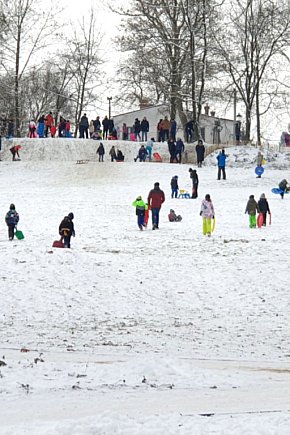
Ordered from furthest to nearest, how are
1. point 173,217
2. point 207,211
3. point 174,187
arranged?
point 174,187 < point 173,217 < point 207,211

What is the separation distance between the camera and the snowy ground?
8.34m

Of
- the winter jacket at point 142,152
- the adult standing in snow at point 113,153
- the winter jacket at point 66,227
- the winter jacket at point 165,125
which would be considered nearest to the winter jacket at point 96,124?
the winter jacket at point 165,125

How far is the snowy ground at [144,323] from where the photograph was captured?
8.34m

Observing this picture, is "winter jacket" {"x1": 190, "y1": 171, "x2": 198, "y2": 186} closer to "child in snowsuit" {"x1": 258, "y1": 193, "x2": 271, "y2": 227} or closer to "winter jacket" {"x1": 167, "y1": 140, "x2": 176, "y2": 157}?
"child in snowsuit" {"x1": 258, "y1": 193, "x2": 271, "y2": 227}

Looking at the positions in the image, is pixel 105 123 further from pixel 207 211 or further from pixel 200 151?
pixel 207 211

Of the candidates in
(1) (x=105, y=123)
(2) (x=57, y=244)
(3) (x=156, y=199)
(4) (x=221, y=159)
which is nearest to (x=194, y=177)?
(4) (x=221, y=159)

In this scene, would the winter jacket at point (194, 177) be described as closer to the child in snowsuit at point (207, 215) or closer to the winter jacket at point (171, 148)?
the child in snowsuit at point (207, 215)

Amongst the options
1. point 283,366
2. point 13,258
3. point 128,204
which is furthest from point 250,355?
point 128,204

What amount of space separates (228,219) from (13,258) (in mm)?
10530

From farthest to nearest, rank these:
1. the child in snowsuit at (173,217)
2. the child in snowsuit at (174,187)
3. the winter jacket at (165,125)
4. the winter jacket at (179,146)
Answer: the winter jacket at (165,125) → the winter jacket at (179,146) → the child in snowsuit at (174,187) → the child in snowsuit at (173,217)

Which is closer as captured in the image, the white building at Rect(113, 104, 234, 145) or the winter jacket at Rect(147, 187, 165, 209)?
the winter jacket at Rect(147, 187, 165, 209)

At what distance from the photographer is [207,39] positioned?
1870 inches

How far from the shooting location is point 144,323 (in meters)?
14.5

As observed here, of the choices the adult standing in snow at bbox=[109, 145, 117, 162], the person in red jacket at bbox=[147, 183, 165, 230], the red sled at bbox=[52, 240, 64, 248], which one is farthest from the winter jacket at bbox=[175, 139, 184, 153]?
the red sled at bbox=[52, 240, 64, 248]
